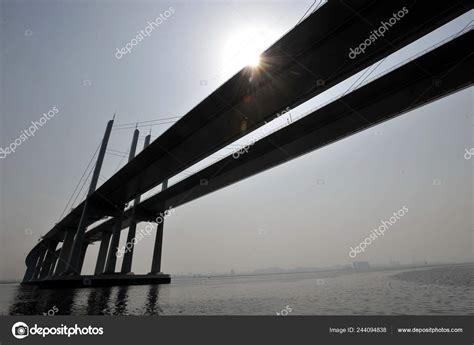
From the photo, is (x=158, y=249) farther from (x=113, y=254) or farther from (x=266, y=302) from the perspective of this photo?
(x=266, y=302)

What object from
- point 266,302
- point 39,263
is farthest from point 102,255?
point 39,263

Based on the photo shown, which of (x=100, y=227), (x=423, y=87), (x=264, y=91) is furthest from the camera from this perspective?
(x=100, y=227)

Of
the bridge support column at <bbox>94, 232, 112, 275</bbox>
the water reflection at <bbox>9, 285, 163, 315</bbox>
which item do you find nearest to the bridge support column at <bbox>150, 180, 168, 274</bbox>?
the bridge support column at <bbox>94, 232, 112, 275</bbox>

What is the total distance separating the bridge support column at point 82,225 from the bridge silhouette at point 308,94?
0.54ft

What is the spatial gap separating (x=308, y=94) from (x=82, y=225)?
33648mm

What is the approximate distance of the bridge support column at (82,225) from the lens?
33.4 m

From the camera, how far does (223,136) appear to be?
2238cm

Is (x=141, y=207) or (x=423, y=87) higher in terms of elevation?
(x=141, y=207)

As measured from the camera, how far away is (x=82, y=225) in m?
35.8

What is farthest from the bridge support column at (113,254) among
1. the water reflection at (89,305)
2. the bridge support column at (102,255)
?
the water reflection at (89,305)
